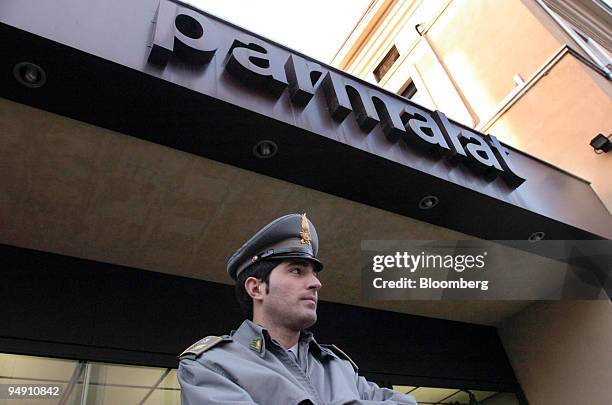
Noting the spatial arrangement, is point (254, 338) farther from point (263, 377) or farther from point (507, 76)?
point (507, 76)

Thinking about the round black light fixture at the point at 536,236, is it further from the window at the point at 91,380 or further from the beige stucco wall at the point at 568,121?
the window at the point at 91,380

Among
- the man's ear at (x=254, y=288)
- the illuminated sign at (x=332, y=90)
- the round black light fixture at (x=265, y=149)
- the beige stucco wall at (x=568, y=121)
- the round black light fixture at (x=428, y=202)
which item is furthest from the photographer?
the beige stucco wall at (x=568, y=121)

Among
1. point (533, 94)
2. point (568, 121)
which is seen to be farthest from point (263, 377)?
point (533, 94)

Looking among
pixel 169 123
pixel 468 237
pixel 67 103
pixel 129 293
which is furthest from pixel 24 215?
pixel 468 237

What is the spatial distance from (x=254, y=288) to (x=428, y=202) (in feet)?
8.18

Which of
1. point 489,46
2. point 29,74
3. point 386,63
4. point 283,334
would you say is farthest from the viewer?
point 386,63

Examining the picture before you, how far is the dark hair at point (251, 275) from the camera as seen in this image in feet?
4.91

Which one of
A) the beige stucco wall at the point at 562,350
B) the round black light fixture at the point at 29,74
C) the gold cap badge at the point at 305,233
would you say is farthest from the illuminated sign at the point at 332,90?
the beige stucco wall at the point at 562,350

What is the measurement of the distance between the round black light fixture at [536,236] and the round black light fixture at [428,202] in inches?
47.6

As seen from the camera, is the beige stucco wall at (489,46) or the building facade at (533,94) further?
the beige stucco wall at (489,46)

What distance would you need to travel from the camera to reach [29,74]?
2.32 m

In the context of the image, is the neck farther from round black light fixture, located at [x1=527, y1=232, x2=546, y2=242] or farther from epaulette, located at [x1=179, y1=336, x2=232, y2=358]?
round black light fixture, located at [x1=527, y1=232, x2=546, y2=242]

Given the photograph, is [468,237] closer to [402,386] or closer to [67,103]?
[402,386]

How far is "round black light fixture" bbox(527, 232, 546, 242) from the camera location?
4221 mm
